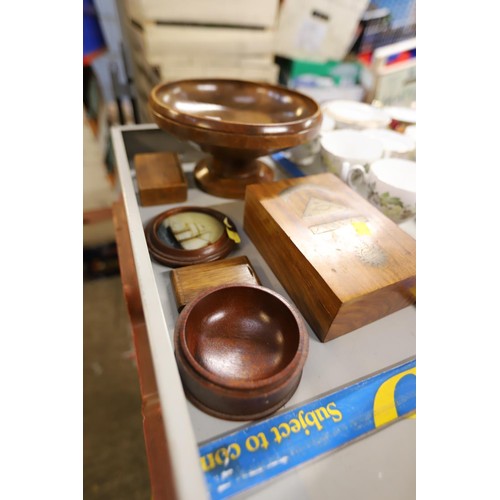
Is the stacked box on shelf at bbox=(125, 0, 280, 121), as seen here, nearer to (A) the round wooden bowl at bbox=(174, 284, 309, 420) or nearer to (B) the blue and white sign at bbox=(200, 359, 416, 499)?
Result: (A) the round wooden bowl at bbox=(174, 284, 309, 420)

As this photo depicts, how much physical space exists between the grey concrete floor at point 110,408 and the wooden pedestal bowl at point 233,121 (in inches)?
39.2

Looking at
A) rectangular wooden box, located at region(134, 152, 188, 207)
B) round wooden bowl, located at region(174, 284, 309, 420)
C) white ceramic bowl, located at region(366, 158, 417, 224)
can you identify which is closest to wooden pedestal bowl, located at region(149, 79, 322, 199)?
rectangular wooden box, located at region(134, 152, 188, 207)

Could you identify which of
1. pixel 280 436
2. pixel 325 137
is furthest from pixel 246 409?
pixel 325 137

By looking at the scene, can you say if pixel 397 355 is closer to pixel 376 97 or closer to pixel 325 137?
pixel 325 137

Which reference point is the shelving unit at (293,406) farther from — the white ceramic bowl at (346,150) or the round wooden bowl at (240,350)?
the white ceramic bowl at (346,150)

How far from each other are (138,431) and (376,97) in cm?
153

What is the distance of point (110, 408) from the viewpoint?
132cm

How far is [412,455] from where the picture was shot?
0.45 meters

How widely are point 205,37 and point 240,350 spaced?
3.42 feet

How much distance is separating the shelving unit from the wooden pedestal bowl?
0.13 meters

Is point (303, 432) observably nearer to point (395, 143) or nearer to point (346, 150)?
point (346, 150)

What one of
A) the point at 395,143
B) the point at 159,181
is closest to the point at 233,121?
the point at 159,181

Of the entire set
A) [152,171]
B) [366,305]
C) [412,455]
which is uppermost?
[152,171]

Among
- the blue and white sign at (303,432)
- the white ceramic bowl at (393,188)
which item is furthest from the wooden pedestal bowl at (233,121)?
the blue and white sign at (303,432)
